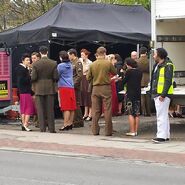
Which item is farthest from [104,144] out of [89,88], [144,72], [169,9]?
[144,72]

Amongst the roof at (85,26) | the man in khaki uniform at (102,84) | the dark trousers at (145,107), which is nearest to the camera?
the man in khaki uniform at (102,84)

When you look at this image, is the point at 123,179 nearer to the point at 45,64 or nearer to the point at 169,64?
the point at 169,64

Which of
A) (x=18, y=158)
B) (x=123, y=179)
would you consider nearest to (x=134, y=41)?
(x=18, y=158)

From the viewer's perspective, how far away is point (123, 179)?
8852mm

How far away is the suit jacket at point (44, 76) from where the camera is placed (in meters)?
14.4

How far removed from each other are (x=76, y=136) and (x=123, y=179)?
17.1 ft

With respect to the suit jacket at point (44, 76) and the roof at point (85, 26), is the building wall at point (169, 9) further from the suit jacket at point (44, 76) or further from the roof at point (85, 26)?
the roof at point (85, 26)

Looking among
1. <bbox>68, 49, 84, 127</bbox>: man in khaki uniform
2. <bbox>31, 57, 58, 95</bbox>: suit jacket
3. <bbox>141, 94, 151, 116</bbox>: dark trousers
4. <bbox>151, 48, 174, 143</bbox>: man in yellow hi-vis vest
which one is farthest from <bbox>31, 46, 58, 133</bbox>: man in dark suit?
<bbox>141, 94, 151, 116</bbox>: dark trousers

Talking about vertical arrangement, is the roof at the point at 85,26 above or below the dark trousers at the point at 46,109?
above

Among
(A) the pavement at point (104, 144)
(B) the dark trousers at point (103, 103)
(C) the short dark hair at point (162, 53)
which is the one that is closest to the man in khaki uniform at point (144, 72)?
(A) the pavement at point (104, 144)

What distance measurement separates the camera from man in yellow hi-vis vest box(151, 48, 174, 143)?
40.8ft

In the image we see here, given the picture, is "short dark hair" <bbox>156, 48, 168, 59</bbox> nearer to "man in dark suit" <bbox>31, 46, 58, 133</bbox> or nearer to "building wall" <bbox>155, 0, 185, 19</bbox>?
"building wall" <bbox>155, 0, 185, 19</bbox>

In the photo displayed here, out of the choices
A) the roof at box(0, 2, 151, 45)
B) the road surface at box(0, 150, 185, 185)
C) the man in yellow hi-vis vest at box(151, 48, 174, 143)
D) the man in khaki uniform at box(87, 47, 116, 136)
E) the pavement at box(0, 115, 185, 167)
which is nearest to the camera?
the road surface at box(0, 150, 185, 185)

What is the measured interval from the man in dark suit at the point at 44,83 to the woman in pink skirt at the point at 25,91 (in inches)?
17.4
